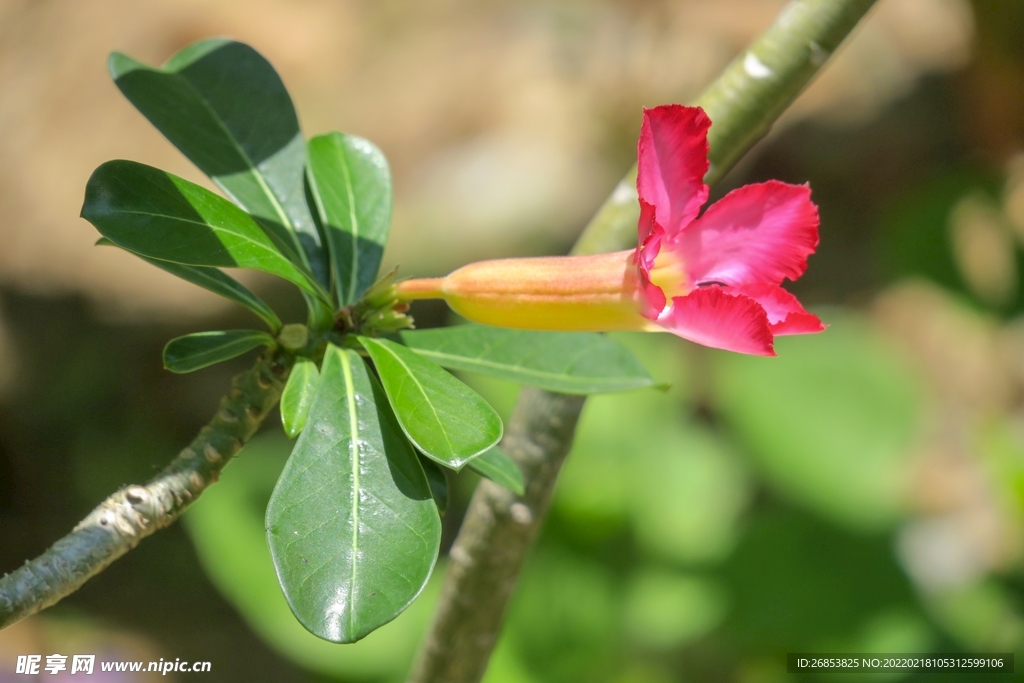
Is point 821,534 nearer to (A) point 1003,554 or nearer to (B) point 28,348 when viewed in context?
(A) point 1003,554

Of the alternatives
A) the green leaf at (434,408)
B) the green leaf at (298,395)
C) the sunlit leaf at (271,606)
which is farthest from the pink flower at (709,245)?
the sunlit leaf at (271,606)

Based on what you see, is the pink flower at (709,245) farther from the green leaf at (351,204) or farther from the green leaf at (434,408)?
the green leaf at (351,204)

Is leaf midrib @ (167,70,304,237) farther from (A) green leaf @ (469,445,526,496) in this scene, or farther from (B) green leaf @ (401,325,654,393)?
(A) green leaf @ (469,445,526,496)

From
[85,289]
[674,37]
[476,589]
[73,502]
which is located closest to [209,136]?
[476,589]

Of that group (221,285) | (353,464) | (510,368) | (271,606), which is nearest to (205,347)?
(221,285)

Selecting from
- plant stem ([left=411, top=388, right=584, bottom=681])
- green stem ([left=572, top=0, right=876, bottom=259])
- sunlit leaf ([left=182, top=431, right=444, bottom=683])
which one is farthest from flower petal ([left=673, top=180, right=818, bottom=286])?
sunlit leaf ([left=182, top=431, right=444, bottom=683])

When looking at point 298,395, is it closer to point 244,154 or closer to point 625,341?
point 244,154
